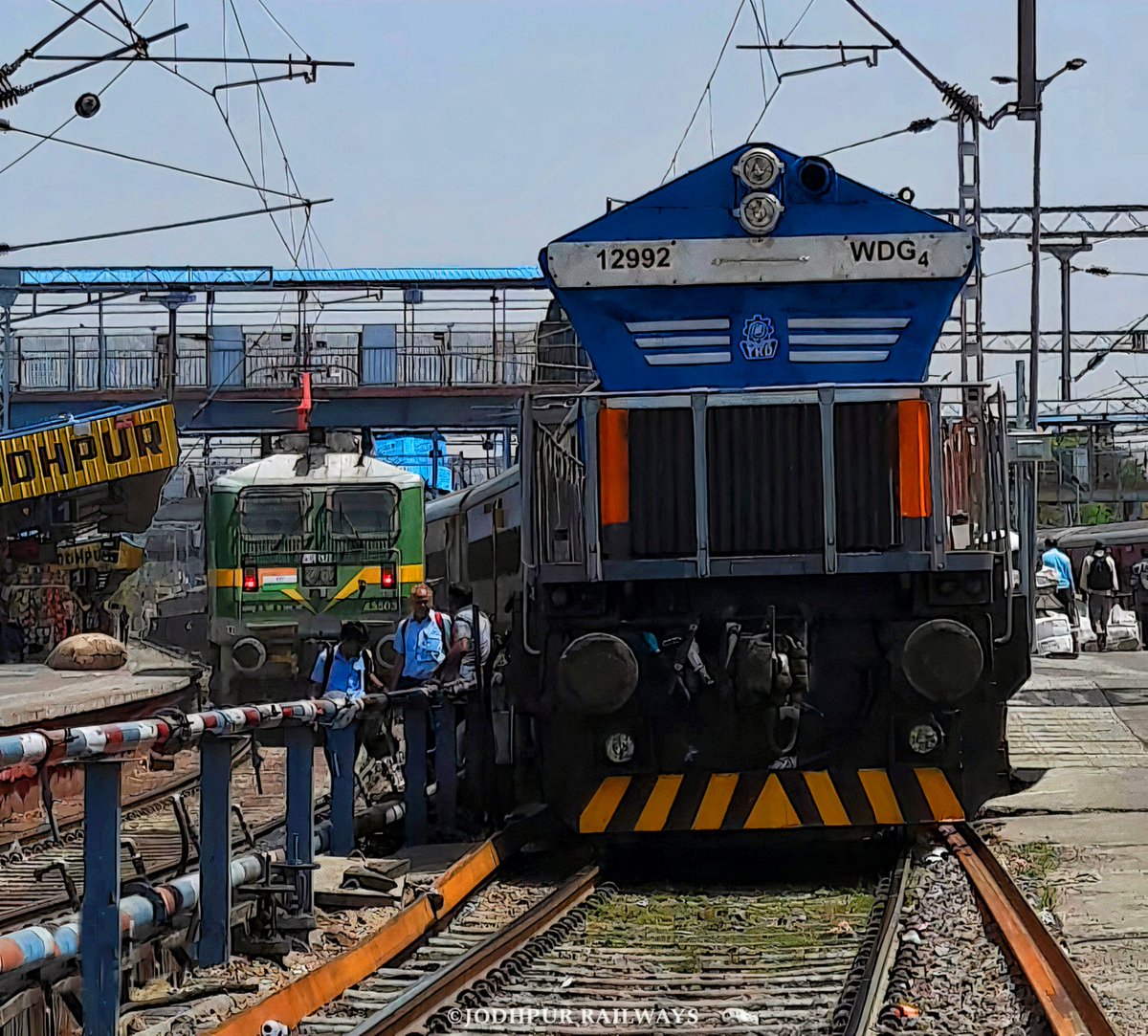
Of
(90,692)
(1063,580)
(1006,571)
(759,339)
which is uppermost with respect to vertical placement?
(759,339)

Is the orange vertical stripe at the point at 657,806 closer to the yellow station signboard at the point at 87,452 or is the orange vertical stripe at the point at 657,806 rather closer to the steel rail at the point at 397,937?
the steel rail at the point at 397,937

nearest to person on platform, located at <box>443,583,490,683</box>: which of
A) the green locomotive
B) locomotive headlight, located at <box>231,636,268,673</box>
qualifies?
the green locomotive

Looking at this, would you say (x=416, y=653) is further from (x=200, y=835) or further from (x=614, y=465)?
(x=200, y=835)

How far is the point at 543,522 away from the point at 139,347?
104 ft

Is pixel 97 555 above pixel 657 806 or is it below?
above

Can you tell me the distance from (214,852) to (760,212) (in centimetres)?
503

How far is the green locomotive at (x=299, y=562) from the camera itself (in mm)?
18875

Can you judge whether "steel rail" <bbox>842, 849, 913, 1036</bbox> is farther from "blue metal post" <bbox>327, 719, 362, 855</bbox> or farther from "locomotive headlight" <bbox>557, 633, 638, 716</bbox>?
"blue metal post" <bbox>327, 719, 362, 855</bbox>

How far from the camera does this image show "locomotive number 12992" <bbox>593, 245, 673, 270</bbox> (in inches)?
384

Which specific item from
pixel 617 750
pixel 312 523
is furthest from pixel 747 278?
pixel 312 523

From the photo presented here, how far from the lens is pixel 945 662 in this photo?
8.66 m

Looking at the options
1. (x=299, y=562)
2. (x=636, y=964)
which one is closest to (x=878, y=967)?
(x=636, y=964)

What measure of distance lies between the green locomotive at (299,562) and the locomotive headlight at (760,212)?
32.0ft

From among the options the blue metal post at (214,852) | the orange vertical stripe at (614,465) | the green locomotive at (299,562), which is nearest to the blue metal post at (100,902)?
the blue metal post at (214,852)
